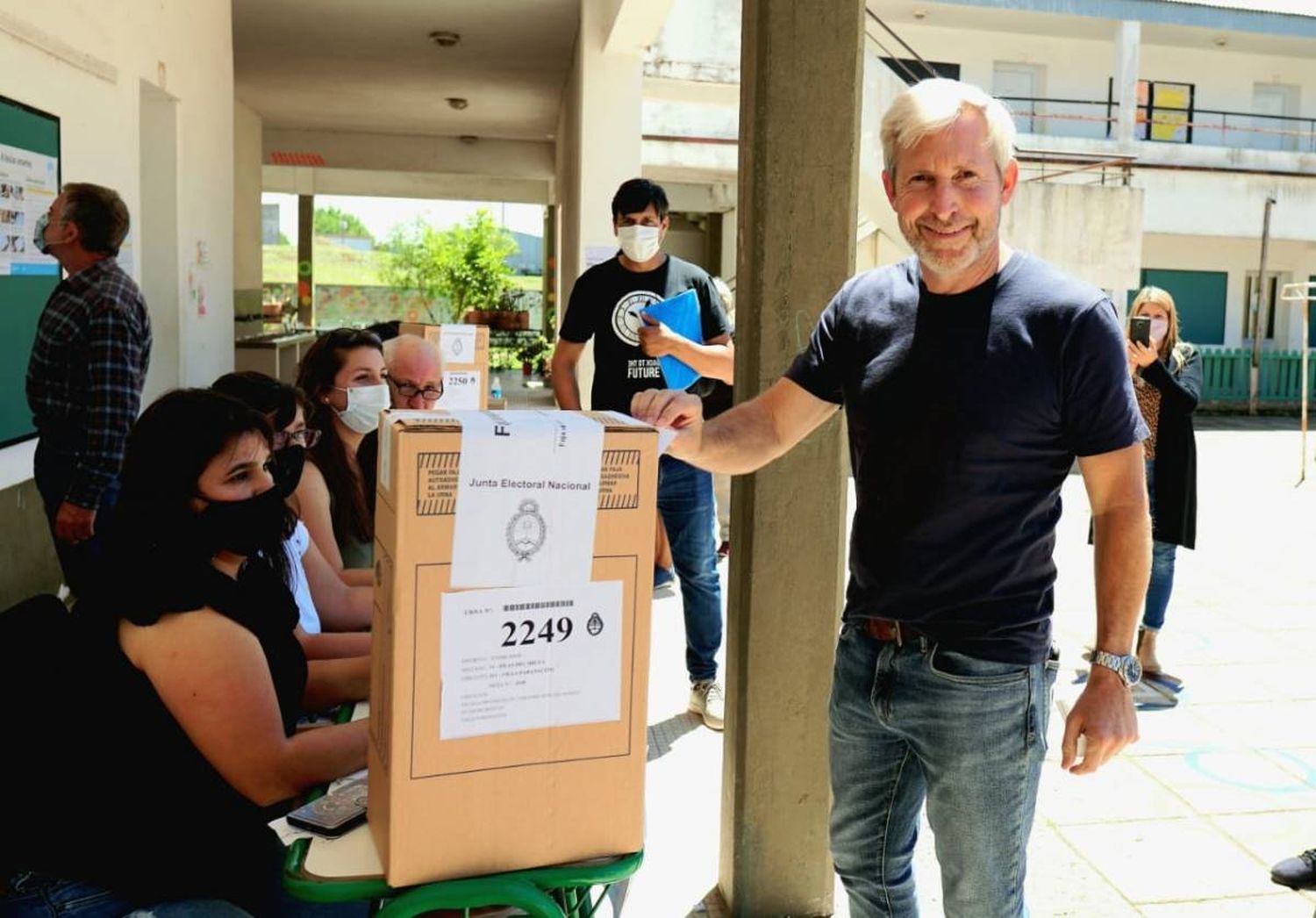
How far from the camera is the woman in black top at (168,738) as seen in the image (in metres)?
1.79

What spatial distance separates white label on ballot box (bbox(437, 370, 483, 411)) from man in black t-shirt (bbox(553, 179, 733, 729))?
25.3 inches

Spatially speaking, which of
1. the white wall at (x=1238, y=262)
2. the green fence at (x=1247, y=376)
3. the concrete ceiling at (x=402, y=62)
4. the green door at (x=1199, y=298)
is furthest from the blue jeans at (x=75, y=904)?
the green door at (x=1199, y=298)

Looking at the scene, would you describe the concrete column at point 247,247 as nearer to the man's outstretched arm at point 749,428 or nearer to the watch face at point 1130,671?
the man's outstretched arm at point 749,428

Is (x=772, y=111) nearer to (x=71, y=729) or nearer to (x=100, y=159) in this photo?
(x=71, y=729)

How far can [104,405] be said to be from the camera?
421 cm

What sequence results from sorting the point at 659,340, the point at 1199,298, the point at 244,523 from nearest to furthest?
the point at 244,523, the point at 659,340, the point at 1199,298

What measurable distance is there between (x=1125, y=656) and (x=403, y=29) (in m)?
9.76

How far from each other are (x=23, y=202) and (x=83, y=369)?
3.55 feet

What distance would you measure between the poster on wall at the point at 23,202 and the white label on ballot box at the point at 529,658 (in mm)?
3999

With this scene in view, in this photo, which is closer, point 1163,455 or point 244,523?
point 244,523

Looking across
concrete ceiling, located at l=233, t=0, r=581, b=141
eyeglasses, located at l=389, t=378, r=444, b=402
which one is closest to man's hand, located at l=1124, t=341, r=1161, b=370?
eyeglasses, located at l=389, t=378, r=444, b=402

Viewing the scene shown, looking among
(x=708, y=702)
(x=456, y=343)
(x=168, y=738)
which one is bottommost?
(x=708, y=702)

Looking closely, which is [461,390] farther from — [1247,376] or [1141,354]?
[1247,376]

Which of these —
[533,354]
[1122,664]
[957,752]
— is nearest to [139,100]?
[957,752]
